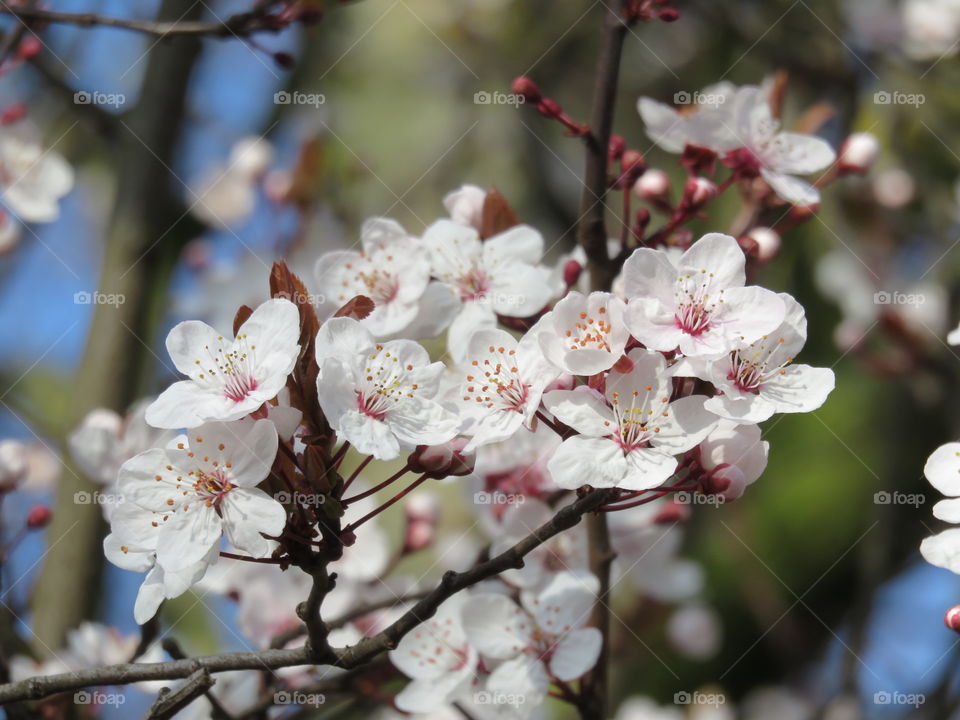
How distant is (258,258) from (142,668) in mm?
1681

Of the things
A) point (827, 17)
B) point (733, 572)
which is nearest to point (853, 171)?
point (827, 17)

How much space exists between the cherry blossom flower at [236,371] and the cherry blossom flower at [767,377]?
499 mm

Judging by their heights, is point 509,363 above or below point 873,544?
above

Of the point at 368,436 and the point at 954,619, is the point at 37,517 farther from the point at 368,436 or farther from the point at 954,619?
the point at 954,619

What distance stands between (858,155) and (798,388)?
3.13 ft

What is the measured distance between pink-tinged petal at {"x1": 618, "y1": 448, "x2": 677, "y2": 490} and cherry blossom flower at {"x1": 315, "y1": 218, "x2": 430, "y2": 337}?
50 centimetres

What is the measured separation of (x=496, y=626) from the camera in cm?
172

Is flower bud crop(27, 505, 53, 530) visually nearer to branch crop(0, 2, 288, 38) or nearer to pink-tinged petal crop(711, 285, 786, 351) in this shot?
branch crop(0, 2, 288, 38)

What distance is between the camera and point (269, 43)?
160 inches

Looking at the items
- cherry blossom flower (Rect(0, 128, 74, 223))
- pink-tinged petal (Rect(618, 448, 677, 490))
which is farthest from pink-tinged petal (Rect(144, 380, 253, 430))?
cherry blossom flower (Rect(0, 128, 74, 223))

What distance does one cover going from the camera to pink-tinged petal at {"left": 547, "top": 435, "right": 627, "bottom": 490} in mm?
1238

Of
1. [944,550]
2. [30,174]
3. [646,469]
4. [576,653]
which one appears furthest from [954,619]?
[30,174]

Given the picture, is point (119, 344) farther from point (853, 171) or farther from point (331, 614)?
point (853, 171)

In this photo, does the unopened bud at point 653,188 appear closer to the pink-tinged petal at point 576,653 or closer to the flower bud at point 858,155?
the flower bud at point 858,155
